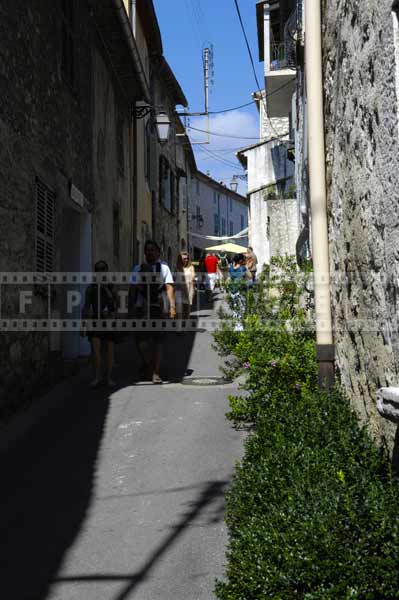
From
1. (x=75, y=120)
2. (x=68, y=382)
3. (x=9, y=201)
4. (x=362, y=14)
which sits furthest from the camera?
(x=75, y=120)

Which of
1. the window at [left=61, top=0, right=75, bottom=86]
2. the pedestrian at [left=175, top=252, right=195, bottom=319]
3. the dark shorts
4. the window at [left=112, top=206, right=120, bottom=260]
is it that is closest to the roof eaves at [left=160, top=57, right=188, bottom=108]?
the window at [left=112, top=206, right=120, bottom=260]

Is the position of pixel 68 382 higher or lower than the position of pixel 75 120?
lower

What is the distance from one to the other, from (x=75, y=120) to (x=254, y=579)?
878 cm

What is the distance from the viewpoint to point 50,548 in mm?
4062

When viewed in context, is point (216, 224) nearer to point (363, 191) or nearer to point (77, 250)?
point (77, 250)

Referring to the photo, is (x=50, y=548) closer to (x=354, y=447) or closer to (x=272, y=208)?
(x=354, y=447)

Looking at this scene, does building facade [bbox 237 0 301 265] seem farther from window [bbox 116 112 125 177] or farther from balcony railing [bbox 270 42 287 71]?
window [bbox 116 112 125 177]

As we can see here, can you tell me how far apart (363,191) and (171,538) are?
7.84 feet

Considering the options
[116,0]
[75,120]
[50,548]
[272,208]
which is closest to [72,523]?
[50,548]

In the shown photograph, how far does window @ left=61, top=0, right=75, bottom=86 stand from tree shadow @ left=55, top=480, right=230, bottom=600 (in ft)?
22.6

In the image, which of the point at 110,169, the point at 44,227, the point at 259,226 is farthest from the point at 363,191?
the point at 259,226

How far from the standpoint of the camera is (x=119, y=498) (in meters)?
4.93

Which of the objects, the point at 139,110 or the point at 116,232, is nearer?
the point at 116,232

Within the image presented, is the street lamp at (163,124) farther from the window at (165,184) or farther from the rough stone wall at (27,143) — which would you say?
the rough stone wall at (27,143)
